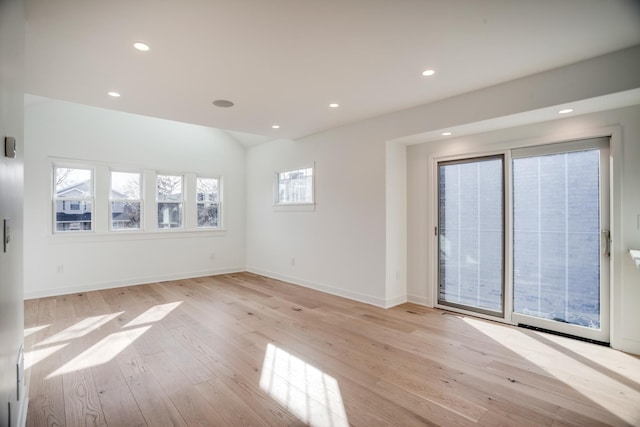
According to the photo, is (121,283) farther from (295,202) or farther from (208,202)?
(295,202)

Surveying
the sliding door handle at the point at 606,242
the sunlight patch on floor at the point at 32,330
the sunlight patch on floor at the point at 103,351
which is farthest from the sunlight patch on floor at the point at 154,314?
the sliding door handle at the point at 606,242

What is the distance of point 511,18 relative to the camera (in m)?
2.11

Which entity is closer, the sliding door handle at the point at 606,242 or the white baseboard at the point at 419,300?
the sliding door handle at the point at 606,242

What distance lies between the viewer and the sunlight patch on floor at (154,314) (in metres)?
3.68

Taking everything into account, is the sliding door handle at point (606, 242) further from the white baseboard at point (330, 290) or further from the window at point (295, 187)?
the window at point (295, 187)

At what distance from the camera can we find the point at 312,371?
2.53m

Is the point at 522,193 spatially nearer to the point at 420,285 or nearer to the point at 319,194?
the point at 420,285

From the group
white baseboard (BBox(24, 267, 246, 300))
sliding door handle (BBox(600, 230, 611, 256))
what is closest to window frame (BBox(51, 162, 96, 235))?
white baseboard (BBox(24, 267, 246, 300))

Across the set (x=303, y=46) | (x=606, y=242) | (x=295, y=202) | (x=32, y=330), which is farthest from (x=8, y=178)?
(x=606, y=242)

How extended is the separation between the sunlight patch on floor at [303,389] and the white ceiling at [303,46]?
8.43 feet

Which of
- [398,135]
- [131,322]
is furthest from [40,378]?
[398,135]

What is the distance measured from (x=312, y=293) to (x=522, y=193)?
3185mm

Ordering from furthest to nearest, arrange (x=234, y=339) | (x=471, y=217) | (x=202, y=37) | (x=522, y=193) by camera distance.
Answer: (x=471, y=217) < (x=522, y=193) < (x=234, y=339) < (x=202, y=37)

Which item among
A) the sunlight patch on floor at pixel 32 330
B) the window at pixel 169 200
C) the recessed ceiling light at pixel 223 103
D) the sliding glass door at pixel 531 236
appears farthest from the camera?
the window at pixel 169 200
